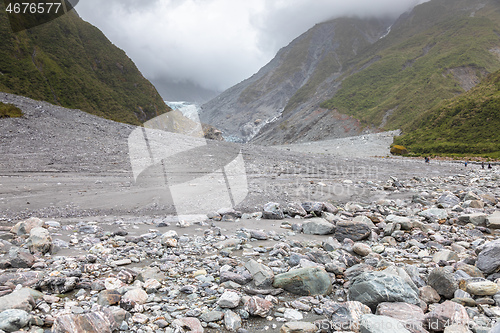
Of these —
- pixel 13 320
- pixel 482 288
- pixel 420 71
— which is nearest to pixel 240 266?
pixel 13 320

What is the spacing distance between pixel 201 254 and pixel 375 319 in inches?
142

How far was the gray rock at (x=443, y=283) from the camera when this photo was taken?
3.97 meters

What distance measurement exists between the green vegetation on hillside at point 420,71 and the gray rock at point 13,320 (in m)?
74.6

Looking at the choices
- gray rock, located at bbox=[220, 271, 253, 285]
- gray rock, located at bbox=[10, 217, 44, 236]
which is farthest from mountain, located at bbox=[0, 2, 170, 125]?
gray rock, located at bbox=[220, 271, 253, 285]

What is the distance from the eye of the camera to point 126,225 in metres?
8.00

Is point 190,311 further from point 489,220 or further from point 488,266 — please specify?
point 489,220

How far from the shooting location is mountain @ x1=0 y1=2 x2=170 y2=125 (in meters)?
37.1

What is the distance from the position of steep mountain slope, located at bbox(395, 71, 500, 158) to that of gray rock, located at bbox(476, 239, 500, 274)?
42396 mm

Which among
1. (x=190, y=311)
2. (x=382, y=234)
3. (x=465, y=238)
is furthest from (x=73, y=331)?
(x=465, y=238)

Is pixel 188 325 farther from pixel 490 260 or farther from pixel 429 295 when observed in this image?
pixel 490 260

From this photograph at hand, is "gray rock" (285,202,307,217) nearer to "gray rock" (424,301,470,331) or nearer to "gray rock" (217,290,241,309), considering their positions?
"gray rock" (217,290,241,309)

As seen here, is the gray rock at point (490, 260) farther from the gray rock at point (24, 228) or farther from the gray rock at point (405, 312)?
the gray rock at point (24, 228)

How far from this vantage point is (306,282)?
169 inches

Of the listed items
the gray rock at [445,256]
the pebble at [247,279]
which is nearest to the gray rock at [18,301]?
the pebble at [247,279]
